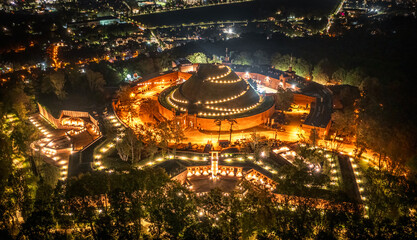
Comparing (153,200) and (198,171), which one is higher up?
(153,200)

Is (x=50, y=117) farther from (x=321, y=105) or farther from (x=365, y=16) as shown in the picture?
(x=365, y=16)

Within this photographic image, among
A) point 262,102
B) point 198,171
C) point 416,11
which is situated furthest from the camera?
point 416,11

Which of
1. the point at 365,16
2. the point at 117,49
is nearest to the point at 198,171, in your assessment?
the point at 117,49

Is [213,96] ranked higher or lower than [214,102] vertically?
higher

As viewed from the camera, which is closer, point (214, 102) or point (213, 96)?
point (214, 102)

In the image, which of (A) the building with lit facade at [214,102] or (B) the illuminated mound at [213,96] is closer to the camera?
(A) the building with lit facade at [214,102]

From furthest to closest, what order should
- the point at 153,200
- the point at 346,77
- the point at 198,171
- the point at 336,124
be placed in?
the point at 346,77
the point at 336,124
the point at 198,171
the point at 153,200

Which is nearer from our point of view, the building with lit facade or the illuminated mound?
the building with lit facade

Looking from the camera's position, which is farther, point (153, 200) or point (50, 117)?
point (50, 117)
